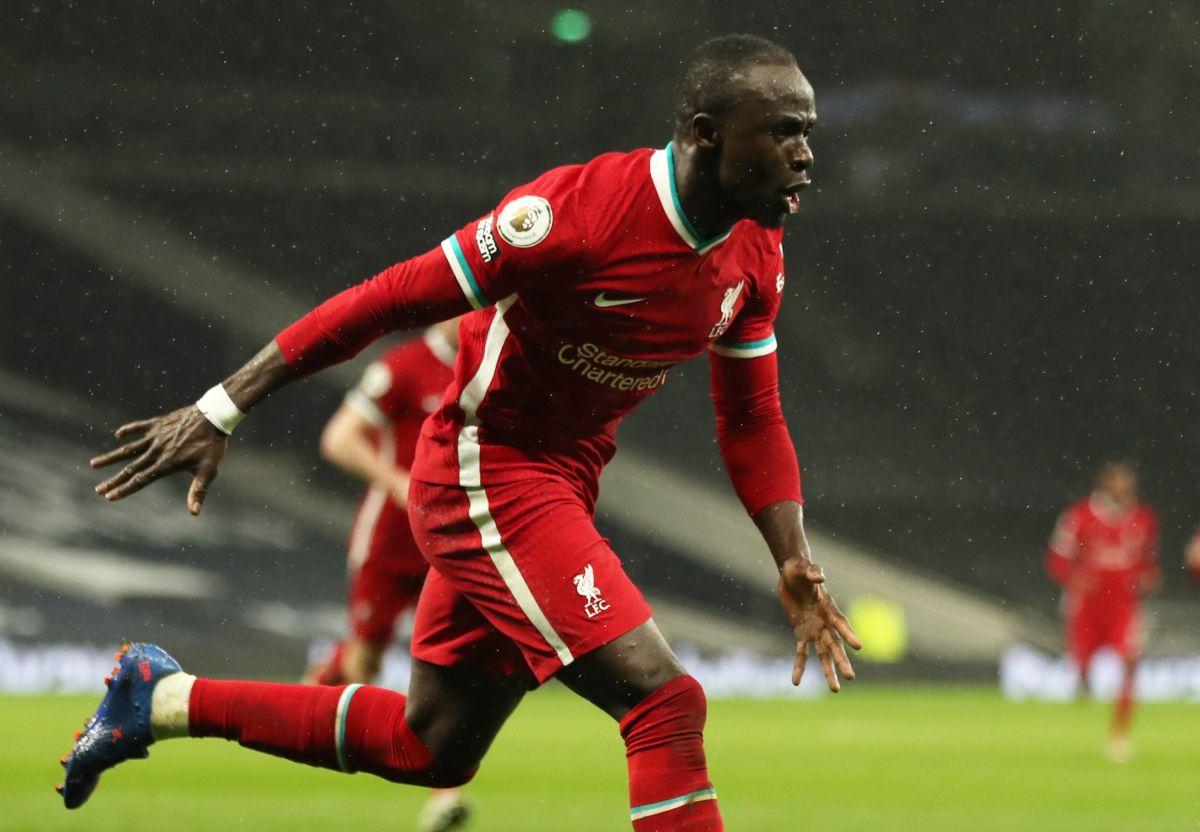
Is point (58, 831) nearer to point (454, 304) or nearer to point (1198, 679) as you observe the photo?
point (454, 304)

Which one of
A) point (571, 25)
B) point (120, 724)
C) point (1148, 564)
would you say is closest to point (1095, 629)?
point (1148, 564)

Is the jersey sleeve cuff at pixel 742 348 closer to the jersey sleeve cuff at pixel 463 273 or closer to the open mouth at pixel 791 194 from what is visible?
the open mouth at pixel 791 194

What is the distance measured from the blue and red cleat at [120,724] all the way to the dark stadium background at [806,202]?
1411 cm

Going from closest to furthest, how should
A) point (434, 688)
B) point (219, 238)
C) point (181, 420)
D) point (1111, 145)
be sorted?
1. point (181, 420)
2. point (434, 688)
3. point (219, 238)
4. point (1111, 145)

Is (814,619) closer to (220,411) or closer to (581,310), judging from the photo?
(581,310)

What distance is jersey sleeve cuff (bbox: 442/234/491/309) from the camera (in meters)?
3.69

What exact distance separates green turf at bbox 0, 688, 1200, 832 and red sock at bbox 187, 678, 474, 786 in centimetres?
193

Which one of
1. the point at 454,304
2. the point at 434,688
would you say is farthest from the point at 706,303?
the point at 434,688

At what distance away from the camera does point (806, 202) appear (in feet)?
65.1

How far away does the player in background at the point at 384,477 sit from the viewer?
22.2 ft

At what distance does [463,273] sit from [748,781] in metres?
5.20

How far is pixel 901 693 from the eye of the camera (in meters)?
16.3

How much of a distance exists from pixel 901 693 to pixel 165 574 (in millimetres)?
6494

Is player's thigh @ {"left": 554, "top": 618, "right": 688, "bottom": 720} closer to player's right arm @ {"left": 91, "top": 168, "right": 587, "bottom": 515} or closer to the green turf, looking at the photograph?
player's right arm @ {"left": 91, "top": 168, "right": 587, "bottom": 515}
